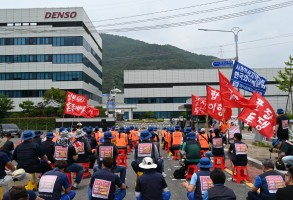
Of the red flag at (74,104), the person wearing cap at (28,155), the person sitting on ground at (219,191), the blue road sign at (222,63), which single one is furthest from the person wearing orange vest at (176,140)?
the person sitting on ground at (219,191)

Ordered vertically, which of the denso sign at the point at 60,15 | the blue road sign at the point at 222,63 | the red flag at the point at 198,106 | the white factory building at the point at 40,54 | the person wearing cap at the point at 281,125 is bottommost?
the person wearing cap at the point at 281,125

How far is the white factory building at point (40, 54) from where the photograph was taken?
69812 millimetres

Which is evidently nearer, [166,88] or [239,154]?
[239,154]

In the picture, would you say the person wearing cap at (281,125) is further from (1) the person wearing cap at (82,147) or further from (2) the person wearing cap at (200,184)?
(2) the person wearing cap at (200,184)

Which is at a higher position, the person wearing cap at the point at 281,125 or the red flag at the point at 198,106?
the red flag at the point at 198,106

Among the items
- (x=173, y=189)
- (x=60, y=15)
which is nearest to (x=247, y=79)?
(x=173, y=189)

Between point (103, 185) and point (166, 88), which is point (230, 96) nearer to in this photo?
point (103, 185)

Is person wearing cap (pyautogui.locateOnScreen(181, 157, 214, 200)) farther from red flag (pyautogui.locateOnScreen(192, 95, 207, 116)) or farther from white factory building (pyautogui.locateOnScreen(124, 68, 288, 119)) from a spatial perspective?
white factory building (pyautogui.locateOnScreen(124, 68, 288, 119))

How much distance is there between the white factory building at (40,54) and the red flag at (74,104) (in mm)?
47805

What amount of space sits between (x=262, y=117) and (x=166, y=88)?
72.4m

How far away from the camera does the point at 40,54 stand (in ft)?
230

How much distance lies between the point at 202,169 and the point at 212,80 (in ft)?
259

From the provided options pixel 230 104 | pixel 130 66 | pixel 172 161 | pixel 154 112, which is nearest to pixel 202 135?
pixel 230 104

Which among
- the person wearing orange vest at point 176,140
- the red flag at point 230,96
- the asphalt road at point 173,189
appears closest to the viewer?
the asphalt road at point 173,189
